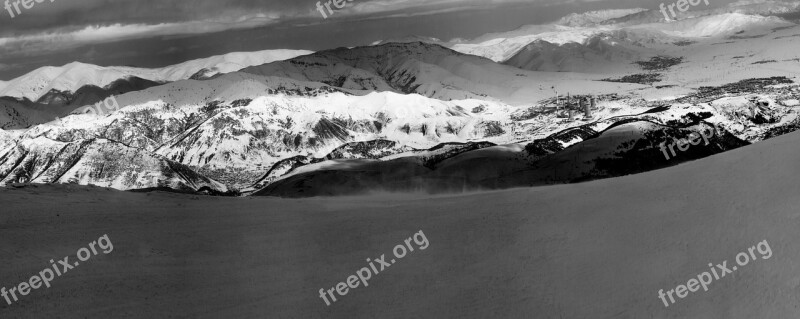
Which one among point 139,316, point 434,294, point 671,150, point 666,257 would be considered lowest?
point 671,150

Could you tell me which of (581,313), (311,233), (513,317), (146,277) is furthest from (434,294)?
(146,277)

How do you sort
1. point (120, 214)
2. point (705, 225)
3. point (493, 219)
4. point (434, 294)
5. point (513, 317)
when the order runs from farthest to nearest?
point (120, 214)
point (493, 219)
point (705, 225)
point (434, 294)
point (513, 317)

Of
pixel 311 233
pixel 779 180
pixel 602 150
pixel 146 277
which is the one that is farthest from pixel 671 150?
pixel 146 277

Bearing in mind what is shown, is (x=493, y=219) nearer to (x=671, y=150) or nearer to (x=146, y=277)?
(x=146, y=277)

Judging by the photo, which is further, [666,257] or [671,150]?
[671,150]

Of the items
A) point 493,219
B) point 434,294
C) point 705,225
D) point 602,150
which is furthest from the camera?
point 602,150

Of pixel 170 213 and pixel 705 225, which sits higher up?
pixel 170 213
